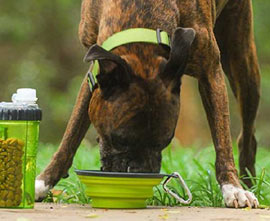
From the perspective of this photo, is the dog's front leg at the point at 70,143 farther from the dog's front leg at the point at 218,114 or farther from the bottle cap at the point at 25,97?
the bottle cap at the point at 25,97

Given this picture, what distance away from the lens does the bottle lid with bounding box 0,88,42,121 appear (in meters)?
3.64

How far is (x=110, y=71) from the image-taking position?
13.0 feet

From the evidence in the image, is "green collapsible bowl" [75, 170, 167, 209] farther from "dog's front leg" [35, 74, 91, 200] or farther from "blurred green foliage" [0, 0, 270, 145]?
"blurred green foliage" [0, 0, 270, 145]

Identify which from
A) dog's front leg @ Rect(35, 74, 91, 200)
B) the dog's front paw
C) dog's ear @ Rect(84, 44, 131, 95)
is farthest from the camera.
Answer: dog's front leg @ Rect(35, 74, 91, 200)

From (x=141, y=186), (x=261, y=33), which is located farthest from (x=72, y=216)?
(x=261, y=33)

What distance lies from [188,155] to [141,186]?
12.3 ft

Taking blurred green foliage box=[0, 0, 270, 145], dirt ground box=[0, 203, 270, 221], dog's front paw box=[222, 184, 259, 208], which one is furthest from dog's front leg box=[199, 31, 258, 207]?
blurred green foliage box=[0, 0, 270, 145]

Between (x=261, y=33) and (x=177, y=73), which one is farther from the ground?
(x=261, y=33)

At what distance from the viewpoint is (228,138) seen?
15.2ft

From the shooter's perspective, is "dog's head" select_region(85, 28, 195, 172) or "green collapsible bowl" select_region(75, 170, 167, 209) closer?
"green collapsible bowl" select_region(75, 170, 167, 209)

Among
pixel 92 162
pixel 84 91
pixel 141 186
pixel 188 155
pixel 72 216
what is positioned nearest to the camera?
pixel 72 216

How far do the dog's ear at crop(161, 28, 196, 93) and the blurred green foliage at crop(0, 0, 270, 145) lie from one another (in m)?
11.9

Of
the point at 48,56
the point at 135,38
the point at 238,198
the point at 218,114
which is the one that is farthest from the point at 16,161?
the point at 48,56

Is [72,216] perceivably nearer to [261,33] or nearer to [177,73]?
[177,73]
